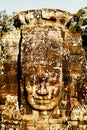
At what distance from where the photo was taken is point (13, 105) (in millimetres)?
7852

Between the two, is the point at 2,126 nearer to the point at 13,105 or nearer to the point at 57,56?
the point at 13,105

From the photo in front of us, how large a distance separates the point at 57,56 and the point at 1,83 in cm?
136

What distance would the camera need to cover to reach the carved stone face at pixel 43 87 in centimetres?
768

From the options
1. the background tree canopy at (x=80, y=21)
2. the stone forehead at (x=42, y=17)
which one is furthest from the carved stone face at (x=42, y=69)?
the background tree canopy at (x=80, y=21)

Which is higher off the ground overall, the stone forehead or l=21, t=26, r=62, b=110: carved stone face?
the stone forehead

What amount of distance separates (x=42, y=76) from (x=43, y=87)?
239 mm

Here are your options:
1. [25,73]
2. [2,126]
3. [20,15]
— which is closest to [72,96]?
[25,73]

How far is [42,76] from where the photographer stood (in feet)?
25.5

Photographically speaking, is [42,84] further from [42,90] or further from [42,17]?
[42,17]

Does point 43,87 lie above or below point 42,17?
below

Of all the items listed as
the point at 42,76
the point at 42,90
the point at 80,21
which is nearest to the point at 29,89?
the point at 42,90

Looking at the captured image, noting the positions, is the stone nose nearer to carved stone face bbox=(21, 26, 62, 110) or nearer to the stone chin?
carved stone face bbox=(21, 26, 62, 110)

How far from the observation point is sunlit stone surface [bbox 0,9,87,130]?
25.3 feet

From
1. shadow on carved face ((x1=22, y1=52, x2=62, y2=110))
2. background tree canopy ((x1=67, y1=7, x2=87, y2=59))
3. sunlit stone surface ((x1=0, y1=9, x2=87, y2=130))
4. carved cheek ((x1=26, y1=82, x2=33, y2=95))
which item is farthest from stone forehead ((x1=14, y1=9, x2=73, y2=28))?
background tree canopy ((x1=67, y1=7, x2=87, y2=59))
